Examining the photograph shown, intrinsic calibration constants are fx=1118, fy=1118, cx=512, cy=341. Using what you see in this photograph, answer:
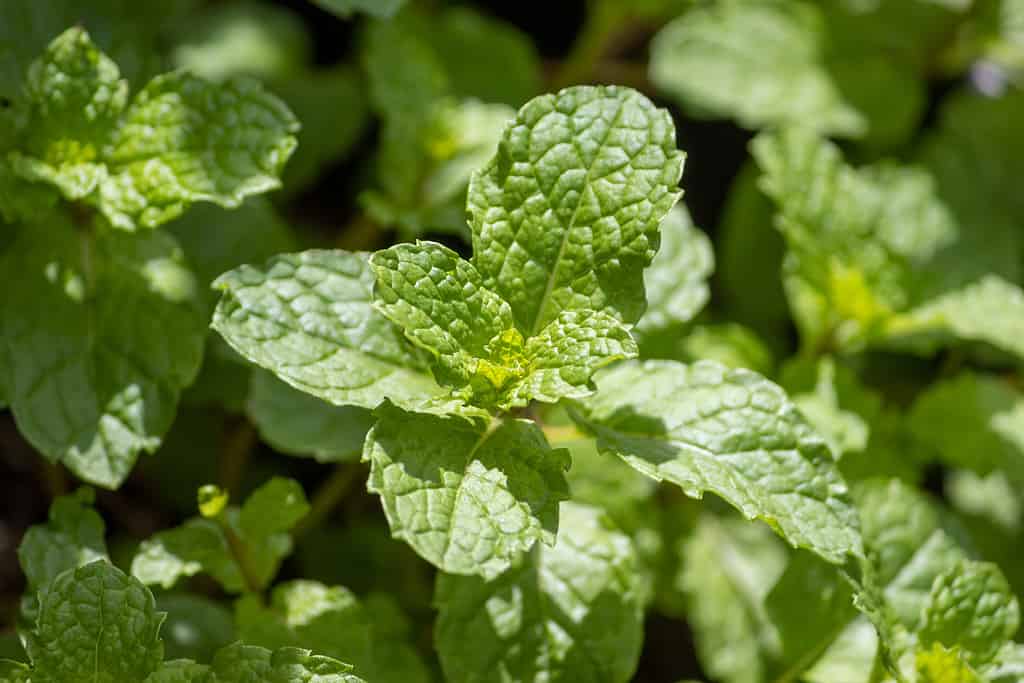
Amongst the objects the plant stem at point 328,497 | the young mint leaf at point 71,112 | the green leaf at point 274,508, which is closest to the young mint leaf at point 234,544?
the green leaf at point 274,508

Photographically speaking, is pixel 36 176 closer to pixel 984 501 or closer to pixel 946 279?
pixel 946 279

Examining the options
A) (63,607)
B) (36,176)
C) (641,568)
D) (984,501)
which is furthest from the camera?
(984,501)

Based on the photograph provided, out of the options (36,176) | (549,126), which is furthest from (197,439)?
(549,126)

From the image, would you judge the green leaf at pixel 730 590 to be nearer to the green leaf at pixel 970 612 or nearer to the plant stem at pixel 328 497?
the green leaf at pixel 970 612

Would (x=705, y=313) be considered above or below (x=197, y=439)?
above

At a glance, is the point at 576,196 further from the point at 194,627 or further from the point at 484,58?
the point at 484,58

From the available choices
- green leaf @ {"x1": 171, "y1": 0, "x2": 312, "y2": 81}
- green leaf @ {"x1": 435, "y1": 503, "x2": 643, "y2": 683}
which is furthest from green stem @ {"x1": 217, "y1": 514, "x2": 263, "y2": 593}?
green leaf @ {"x1": 171, "y1": 0, "x2": 312, "y2": 81}

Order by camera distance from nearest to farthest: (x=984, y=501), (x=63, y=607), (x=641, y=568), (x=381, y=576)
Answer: (x=63, y=607)
(x=641, y=568)
(x=381, y=576)
(x=984, y=501)

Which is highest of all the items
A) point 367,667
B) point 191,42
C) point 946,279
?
point 946,279
